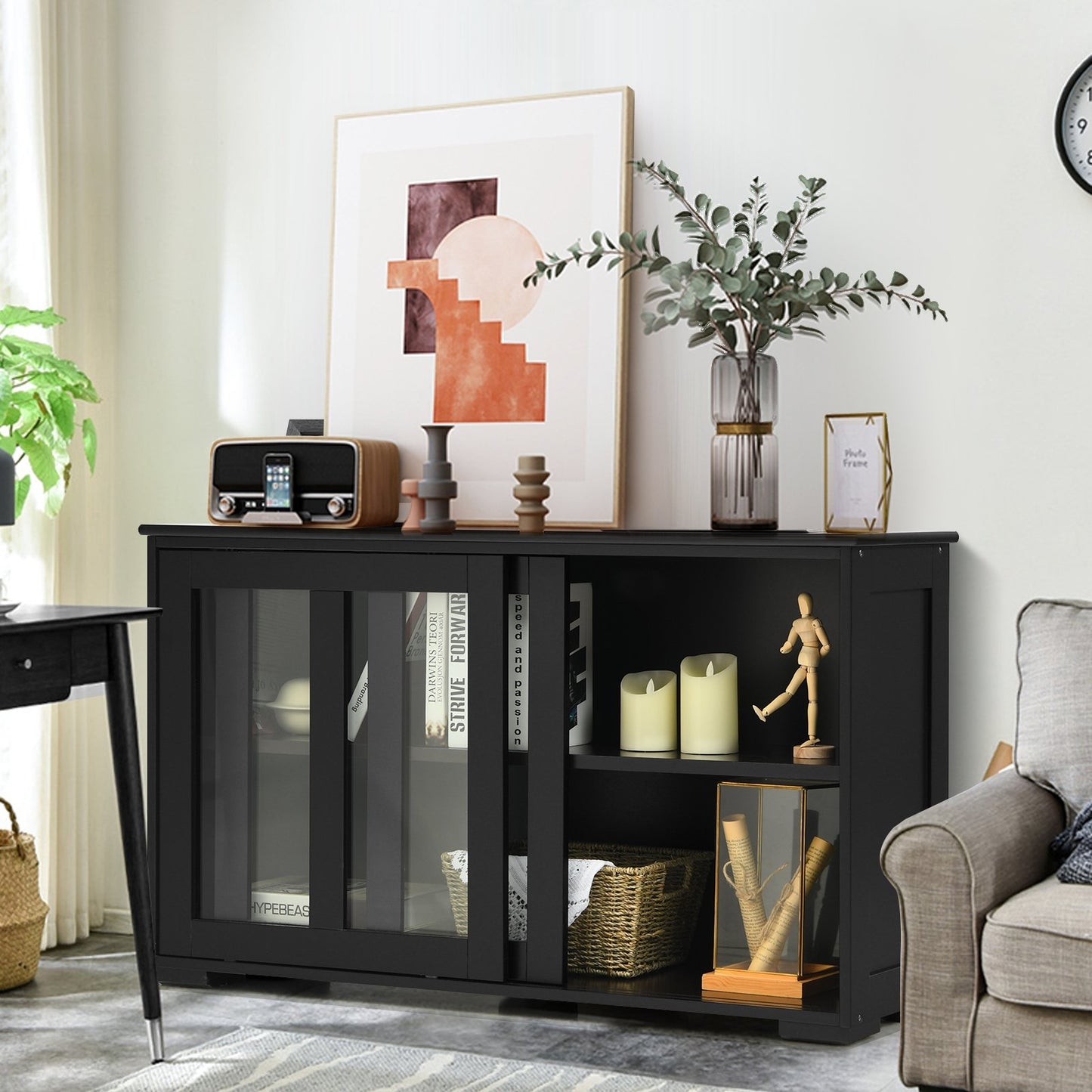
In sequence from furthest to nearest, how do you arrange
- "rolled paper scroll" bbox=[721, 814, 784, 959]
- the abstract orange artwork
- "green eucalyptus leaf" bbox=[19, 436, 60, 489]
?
the abstract orange artwork, "green eucalyptus leaf" bbox=[19, 436, 60, 489], "rolled paper scroll" bbox=[721, 814, 784, 959]

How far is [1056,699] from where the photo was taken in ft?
8.27

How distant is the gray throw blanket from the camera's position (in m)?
2.30

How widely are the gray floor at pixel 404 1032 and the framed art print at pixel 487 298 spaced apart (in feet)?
3.32

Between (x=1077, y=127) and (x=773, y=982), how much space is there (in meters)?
1.70

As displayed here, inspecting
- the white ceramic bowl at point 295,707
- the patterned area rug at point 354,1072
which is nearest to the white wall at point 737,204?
the white ceramic bowl at point 295,707

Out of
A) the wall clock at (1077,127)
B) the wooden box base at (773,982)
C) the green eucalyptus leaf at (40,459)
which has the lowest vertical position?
the wooden box base at (773,982)

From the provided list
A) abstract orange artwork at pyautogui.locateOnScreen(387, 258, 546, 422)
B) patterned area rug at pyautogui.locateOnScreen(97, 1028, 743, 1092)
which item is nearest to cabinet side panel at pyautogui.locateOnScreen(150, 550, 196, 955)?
patterned area rug at pyautogui.locateOnScreen(97, 1028, 743, 1092)

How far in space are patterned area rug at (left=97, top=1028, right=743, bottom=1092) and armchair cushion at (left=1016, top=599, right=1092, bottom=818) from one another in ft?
2.45

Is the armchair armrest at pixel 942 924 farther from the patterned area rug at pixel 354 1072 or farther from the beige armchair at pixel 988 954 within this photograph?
the patterned area rug at pixel 354 1072

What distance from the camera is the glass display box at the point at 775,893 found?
2793mm

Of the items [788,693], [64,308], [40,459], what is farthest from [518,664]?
[64,308]

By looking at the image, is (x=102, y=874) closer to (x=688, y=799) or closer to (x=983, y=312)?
(x=688, y=799)

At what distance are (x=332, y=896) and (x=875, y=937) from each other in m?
1.05

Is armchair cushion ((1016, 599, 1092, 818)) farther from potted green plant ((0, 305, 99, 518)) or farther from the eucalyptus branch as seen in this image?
potted green plant ((0, 305, 99, 518))
